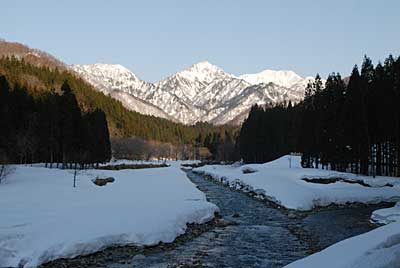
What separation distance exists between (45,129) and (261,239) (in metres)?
47.0

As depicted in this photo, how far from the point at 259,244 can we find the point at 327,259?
9006 millimetres

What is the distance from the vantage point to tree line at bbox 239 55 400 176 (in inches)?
1801

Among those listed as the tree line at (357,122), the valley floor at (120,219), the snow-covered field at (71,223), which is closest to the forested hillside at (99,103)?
the tree line at (357,122)

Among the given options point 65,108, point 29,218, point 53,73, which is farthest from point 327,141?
point 53,73

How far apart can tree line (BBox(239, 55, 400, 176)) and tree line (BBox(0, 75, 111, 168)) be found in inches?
1262

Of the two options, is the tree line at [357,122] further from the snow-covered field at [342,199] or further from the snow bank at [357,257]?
the snow bank at [357,257]

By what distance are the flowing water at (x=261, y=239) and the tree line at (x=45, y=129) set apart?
31.8 m

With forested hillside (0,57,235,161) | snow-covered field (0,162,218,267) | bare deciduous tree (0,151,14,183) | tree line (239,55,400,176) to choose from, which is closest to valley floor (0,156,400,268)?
snow-covered field (0,162,218,267)

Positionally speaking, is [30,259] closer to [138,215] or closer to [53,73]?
[138,215]

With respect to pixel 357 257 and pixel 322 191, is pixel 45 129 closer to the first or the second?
pixel 322 191

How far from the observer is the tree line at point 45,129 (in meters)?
52.9

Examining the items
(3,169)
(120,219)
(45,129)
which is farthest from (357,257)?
(45,129)

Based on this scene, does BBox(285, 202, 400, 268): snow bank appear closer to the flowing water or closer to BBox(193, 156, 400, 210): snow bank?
the flowing water

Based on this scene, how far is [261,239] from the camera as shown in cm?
1847
